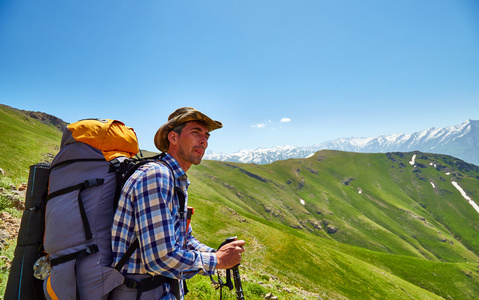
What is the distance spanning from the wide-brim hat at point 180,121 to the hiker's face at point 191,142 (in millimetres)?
168

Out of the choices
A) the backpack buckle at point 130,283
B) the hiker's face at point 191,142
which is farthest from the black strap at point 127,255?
the hiker's face at point 191,142

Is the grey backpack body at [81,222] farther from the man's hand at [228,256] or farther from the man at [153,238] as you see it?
the man's hand at [228,256]

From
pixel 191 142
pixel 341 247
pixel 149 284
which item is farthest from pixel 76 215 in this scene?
pixel 341 247

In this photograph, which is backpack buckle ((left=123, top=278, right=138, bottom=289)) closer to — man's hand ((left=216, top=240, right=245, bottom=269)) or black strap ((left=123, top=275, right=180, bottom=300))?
black strap ((left=123, top=275, right=180, bottom=300))

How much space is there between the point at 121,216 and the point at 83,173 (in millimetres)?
1052

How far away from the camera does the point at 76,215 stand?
3258 millimetres

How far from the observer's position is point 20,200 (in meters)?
13.3

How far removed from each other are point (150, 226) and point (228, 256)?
4.98ft

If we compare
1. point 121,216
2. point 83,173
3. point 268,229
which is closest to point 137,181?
point 121,216

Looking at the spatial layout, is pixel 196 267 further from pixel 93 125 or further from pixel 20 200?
pixel 20 200

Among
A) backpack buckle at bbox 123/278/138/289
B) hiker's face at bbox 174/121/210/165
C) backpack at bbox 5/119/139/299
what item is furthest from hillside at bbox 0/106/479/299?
hiker's face at bbox 174/121/210/165

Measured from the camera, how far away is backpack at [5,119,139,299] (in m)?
3.10

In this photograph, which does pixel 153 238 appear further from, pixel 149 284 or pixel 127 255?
pixel 149 284

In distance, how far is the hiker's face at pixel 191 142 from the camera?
4316 mm
